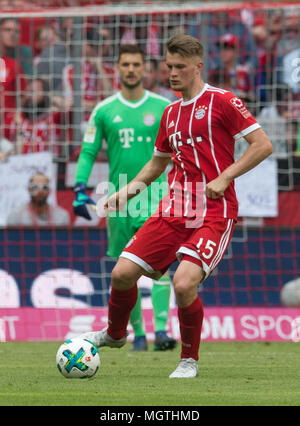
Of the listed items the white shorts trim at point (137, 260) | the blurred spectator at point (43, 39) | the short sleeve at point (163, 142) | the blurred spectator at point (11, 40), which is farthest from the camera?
the blurred spectator at point (43, 39)

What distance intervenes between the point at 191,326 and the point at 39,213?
195 inches

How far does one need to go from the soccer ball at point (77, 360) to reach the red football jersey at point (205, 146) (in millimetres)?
1000

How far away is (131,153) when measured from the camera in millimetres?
8328

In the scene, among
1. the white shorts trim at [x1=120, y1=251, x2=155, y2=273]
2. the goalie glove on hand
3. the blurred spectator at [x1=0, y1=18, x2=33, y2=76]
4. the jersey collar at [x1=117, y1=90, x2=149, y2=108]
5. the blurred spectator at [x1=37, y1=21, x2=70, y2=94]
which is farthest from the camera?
the blurred spectator at [x1=37, y1=21, x2=70, y2=94]

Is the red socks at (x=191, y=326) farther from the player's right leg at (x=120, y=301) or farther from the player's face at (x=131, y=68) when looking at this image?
the player's face at (x=131, y=68)

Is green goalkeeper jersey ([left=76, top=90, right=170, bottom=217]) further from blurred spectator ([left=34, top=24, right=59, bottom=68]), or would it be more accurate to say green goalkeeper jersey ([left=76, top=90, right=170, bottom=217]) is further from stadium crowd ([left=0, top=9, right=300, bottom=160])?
blurred spectator ([left=34, top=24, right=59, bottom=68])

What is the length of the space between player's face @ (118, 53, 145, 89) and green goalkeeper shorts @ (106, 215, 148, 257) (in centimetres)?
118

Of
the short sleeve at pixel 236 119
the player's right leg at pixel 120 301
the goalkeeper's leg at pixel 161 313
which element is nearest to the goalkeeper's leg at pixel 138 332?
the goalkeeper's leg at pixel 161 313

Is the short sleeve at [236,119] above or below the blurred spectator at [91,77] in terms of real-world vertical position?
below

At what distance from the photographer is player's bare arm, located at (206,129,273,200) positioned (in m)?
5.68

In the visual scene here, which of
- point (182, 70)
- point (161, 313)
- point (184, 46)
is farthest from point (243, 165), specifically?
point (161, 313)

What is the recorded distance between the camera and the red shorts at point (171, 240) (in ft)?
19.3

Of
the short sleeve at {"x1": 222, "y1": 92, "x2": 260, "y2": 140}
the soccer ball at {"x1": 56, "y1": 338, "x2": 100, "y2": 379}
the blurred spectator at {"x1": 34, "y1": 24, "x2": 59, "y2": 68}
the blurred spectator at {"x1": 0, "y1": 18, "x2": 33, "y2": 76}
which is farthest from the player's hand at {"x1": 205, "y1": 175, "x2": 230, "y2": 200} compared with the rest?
the blurred spectator at {"x1": 34, "y1": 24, "x2": 59, "y2": 68}

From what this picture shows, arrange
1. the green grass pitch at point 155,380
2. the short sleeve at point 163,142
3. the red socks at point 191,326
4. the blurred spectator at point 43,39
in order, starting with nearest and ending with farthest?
the green grass pitch at point 155,380, the red socks at point 191,326, the short sleeve at point 163,142, the blurred spectator at point 43,39
